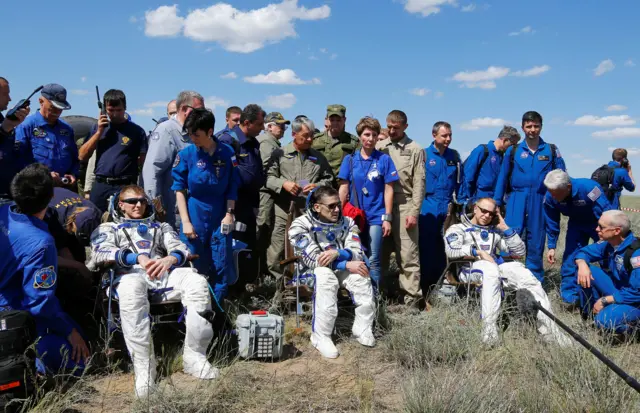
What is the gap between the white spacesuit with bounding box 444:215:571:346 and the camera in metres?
4.78

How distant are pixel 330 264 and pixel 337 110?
9.14 feet

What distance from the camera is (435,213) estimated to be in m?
6.58

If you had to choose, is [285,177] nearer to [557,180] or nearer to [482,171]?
[482,171]

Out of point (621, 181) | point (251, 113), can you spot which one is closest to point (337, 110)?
point (251, 113)

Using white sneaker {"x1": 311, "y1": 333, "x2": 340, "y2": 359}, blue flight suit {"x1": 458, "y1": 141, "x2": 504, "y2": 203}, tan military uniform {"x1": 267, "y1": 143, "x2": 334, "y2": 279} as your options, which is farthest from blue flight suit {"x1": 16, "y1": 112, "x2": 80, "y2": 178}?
blue flight suit {"x1": 458, "y1": 141, "x2": 504, "y2": 203}

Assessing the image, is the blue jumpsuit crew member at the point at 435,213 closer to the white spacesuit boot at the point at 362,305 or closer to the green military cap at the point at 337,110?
the green military cap at the point at 337,110

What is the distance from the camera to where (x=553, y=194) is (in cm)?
611

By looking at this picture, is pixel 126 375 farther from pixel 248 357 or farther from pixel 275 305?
pixel 275 305

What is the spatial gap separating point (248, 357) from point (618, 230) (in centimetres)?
346

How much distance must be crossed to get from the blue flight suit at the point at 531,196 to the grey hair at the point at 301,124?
2.61 m

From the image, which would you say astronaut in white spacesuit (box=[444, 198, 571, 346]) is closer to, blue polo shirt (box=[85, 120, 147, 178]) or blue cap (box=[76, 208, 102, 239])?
blue cap (box=[76, 208, 102, 239])

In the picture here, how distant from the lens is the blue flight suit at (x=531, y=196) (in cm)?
666

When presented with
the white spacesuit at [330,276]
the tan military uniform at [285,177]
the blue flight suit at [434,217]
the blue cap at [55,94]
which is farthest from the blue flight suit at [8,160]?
the blue flight suit at [434,217]

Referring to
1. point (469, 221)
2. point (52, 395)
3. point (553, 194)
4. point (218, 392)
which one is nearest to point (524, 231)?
point (553, 194)
